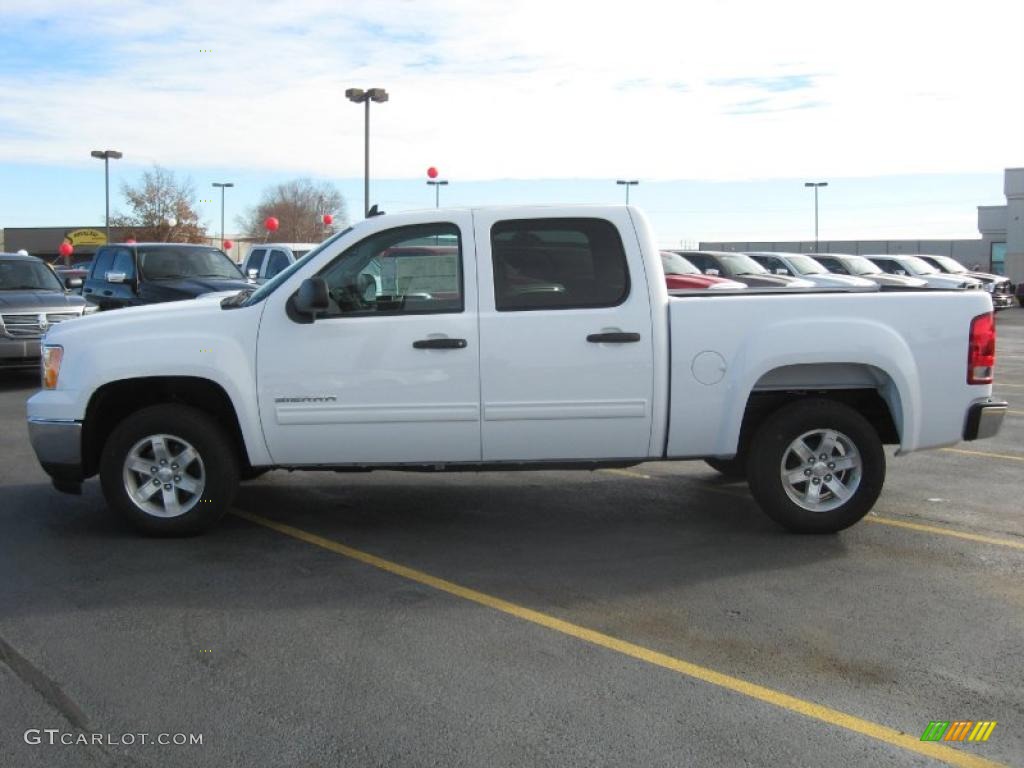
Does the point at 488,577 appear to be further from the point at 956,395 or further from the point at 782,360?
the point at 956,395

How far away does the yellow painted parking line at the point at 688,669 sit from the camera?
3.77 m

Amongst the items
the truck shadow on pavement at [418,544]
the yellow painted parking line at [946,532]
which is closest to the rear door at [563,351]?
the truck shadow on pavement at [418,544]

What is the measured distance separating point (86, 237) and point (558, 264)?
7063cm

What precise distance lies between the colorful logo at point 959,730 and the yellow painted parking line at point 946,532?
8.64 feet

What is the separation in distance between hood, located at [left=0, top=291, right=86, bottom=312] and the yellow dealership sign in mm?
59879

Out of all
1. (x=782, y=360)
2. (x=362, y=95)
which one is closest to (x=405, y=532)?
(x=782, y=360)

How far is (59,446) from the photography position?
6.36 meters

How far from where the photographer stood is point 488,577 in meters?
5.69

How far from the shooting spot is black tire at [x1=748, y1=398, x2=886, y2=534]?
6379 mm

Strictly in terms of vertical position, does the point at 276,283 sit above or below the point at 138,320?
above

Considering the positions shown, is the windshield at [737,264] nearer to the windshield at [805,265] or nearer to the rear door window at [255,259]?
the windshield at [805,265]

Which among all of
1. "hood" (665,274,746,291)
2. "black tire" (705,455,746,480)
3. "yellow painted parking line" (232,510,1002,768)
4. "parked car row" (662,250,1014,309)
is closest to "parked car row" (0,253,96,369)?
"black tire" (705,455,746,480)

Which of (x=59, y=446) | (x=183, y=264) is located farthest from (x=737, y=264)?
(x=59, y=446)

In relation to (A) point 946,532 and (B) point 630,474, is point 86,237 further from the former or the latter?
(A) point 946,532
